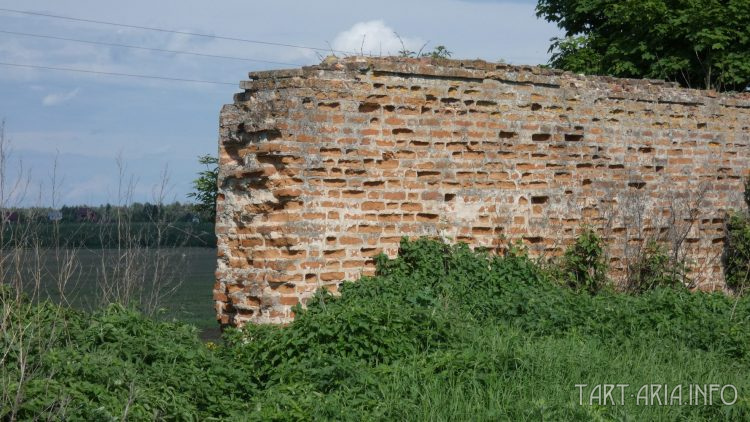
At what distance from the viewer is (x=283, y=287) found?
305 inches

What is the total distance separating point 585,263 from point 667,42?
25.8 ft

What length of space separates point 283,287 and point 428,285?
52.6 inches

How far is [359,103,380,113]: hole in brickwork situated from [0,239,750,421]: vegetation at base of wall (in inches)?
52.3

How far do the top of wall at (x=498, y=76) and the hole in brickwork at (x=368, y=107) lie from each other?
0.30 meters

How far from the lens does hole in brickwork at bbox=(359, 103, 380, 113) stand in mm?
8148

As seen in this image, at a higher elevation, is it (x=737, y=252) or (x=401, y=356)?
(x=737, y=252)

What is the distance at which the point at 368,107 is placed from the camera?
8195 mm

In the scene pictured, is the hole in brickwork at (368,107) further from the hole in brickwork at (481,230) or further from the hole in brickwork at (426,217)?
the hole in brickwork at (481,230)

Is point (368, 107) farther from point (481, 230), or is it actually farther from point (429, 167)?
point (481, 230)

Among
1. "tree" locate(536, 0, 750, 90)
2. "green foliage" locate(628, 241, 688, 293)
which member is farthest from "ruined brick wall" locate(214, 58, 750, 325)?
"tree" locate(536, 0, 750, 90)

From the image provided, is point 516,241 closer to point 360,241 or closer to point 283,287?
point 360,241

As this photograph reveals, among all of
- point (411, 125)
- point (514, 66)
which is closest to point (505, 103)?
point (514, 66)

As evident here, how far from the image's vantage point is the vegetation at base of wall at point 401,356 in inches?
208

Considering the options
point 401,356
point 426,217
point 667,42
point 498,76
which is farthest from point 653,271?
point 667,42
